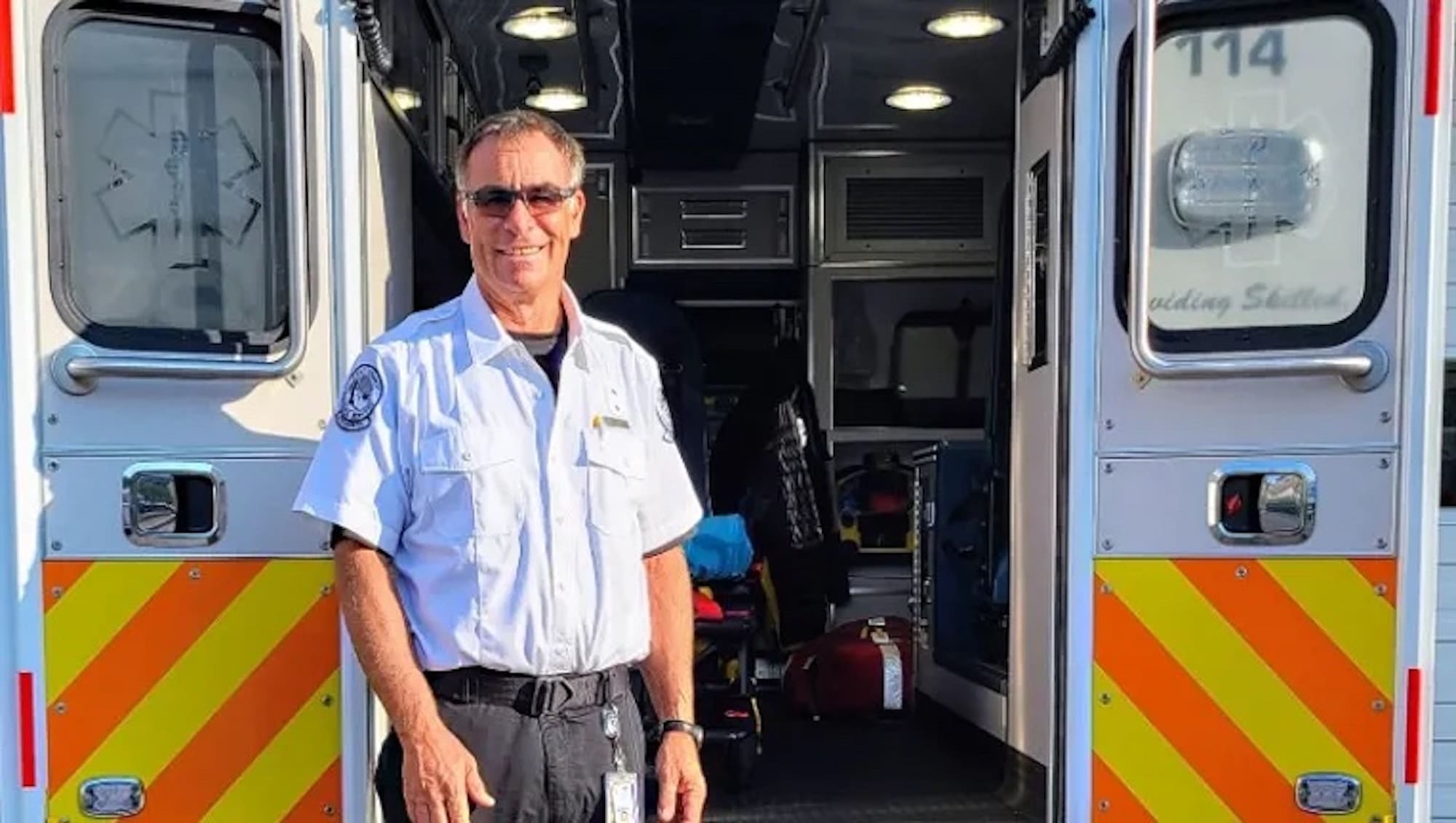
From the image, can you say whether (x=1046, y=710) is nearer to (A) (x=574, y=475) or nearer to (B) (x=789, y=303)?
(A) (x=574, y=475)

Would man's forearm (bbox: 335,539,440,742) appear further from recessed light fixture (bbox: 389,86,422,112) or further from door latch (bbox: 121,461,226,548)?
recessed light fixture (bbox: 389,86,422,112)

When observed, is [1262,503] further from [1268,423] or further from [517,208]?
[517,208]

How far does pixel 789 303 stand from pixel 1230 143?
12.0ft

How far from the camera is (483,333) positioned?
2.04m

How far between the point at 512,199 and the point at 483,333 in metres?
0.21

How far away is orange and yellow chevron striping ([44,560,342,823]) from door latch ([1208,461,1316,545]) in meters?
1.54

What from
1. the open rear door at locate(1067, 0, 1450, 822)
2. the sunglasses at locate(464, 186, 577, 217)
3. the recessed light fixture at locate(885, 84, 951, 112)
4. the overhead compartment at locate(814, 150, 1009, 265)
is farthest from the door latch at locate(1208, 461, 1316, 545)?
the overhead compartment at locate(814, 150, 1009, 265)

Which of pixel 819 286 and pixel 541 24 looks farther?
pixel 819 286

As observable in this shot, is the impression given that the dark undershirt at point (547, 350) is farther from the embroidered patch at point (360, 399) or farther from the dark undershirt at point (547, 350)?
the embroidered patch at point (360, 399)

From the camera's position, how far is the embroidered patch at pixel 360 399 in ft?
6.40

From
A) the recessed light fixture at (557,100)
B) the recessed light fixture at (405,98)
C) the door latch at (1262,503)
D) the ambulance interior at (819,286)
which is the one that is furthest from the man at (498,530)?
the recessed light fixture at (557,100)

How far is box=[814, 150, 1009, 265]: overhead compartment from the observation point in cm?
555

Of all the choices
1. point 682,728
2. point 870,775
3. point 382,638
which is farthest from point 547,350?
point 870,775

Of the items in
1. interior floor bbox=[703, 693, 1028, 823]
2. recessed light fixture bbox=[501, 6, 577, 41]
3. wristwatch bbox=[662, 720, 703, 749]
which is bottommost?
interior floor bbox=[703, 693, 1028, 823]
